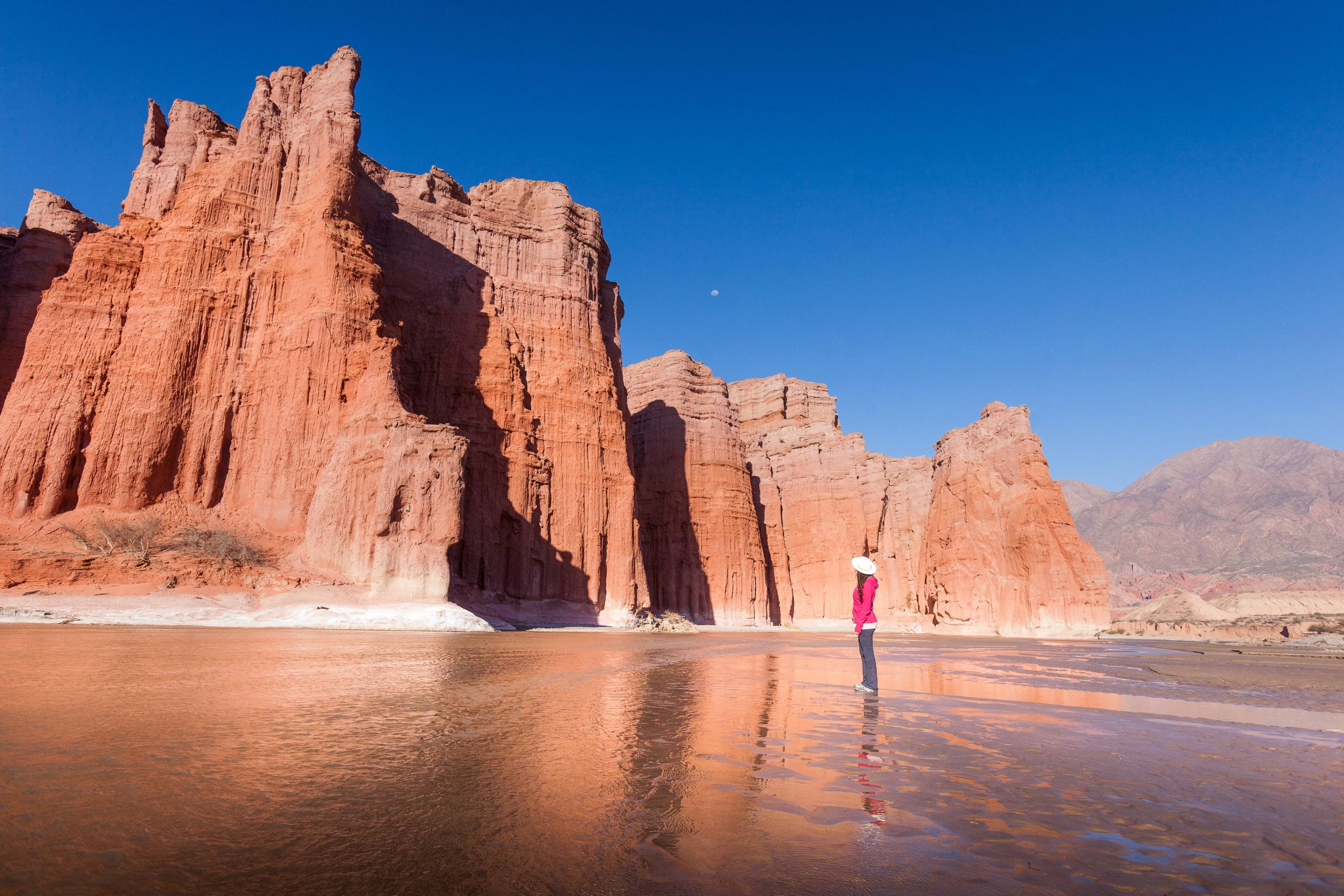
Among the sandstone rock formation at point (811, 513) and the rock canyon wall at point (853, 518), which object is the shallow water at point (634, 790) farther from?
the sandstone rock formation at point (811, 513)

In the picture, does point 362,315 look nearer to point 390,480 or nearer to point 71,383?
point 390,480

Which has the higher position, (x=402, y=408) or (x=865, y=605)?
(x=402, y=408)

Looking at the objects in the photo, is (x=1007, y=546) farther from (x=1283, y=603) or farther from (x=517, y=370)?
(x=517, y=370)

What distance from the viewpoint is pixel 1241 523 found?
14912 centimetres

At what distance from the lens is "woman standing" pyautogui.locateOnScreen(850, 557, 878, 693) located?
9.22 m

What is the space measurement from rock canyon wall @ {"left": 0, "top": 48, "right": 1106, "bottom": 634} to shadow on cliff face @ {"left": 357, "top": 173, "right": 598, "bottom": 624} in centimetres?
17

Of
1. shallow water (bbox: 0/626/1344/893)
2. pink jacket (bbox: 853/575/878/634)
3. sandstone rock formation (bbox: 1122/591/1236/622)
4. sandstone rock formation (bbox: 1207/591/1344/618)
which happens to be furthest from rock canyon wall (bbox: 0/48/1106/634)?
shallow water (bbox: 0/626/1344/893)

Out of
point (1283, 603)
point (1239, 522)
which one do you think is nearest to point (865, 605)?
point (1283, 603)

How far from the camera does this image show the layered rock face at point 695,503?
65875 millimetres

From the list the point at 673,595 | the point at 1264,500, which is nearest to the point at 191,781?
the point at 673,595

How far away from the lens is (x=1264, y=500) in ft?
534

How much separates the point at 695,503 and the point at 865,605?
191 feet

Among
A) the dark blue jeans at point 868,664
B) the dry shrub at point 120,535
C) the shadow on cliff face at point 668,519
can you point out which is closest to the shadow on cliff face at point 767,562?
the shadow on cliff face at point 668,519

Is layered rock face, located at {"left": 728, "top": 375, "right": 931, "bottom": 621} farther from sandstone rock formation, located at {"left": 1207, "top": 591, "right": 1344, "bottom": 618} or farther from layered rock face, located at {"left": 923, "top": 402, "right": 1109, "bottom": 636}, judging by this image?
sandstone rock formation, located at {"left": 1207, "top": 591, "right": 1344, "bottom": 618}
